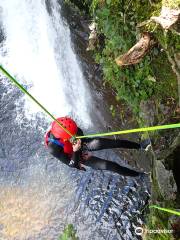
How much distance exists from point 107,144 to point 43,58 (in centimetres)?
316

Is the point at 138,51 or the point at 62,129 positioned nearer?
the point at 138,51

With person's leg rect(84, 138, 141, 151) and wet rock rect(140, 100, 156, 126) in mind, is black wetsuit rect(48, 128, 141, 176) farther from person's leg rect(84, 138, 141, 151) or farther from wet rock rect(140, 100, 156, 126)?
wet rock rect(140, 100, 156, 126)

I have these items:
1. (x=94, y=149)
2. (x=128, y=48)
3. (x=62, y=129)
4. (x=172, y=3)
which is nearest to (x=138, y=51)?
(x=128, y=48)

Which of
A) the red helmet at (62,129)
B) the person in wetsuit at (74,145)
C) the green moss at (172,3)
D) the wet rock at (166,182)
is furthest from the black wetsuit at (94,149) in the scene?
the green moss at (172,3)

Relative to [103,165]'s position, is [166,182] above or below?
below

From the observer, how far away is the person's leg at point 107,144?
221 inches

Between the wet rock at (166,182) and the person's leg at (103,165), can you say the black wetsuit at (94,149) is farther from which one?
the wet rock at (166,182)

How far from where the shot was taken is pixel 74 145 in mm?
5180

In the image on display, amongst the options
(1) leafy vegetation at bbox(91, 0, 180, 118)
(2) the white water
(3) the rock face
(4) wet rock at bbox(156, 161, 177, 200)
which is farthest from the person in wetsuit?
(2) the white water

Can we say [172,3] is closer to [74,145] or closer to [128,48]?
[128,48]

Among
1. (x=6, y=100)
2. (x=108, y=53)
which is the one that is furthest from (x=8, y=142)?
(x=108, y=53)

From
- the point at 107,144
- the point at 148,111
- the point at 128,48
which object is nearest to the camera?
the point at 128,48

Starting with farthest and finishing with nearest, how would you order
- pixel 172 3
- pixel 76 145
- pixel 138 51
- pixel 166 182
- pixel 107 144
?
pixel 107 144 → pixel 76 145 → pixel 166 182 → pixel 138 51 → pixel 172 3

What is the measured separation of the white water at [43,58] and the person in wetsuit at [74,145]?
1.38 meters
